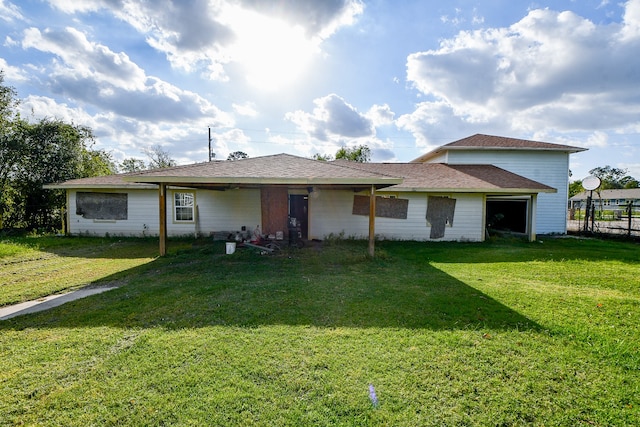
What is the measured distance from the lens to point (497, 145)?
551 inches

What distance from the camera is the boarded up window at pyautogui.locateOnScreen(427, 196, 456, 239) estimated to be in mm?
10711

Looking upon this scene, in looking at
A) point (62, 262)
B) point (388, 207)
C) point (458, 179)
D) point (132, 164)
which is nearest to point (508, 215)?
point (458, 179)

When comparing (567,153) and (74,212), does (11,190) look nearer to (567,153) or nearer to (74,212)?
(74,212)

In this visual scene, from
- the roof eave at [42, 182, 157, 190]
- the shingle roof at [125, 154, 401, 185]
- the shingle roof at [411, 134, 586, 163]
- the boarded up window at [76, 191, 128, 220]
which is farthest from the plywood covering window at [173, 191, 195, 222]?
the shingle roof at [411, 134, 586, 163]

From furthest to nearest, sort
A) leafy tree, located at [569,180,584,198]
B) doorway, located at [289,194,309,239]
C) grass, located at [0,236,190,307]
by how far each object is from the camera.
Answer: leafy tree, located at [569,180,584,198] → doorway, located at [289,194,309,239] → grass, located at [0,236,190,307]

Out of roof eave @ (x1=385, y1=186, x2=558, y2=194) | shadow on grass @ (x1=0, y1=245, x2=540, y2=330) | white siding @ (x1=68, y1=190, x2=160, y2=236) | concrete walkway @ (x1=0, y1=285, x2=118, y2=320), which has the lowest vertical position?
concrete walkway @ (x1=0, y1=285, x2=118, y2=320)

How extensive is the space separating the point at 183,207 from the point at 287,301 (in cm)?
867

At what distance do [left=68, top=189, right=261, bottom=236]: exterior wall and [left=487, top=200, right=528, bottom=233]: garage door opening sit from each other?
11.9 meters

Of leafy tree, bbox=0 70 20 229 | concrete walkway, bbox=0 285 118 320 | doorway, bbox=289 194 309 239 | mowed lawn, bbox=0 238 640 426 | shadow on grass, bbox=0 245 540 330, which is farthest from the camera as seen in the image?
leafy tree, bbox=0 70 20 229

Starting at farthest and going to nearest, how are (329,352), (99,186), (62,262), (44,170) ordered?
1. (44,170)
2. (99,186)
3. (62,262)
4. (329,352)

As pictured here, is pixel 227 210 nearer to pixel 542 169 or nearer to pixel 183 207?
pixel 183 207

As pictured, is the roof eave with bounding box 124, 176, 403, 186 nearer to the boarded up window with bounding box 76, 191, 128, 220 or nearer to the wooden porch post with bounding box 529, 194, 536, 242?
the boarded up window with bounding box 76, 191, 128, 220

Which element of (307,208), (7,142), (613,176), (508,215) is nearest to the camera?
(307,208)

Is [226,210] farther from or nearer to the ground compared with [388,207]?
nearer to the ground
